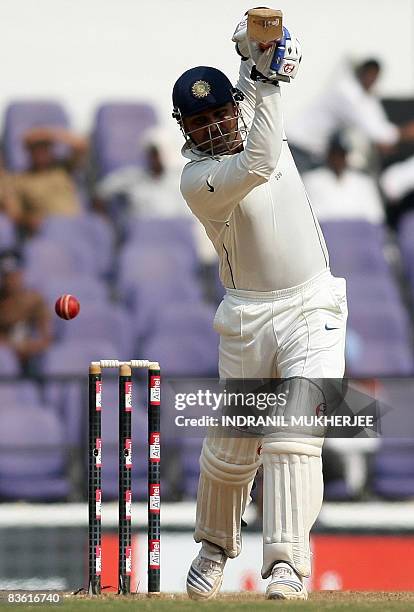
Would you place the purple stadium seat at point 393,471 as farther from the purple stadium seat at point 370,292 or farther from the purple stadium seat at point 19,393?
the purple stadium seat at point 19,393

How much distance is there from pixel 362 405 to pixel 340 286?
44 cm

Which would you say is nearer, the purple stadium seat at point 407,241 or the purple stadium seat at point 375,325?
the purple stadium seat at point 375,325

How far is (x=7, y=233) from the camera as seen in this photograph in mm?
10180

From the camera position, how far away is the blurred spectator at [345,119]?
10.9 m

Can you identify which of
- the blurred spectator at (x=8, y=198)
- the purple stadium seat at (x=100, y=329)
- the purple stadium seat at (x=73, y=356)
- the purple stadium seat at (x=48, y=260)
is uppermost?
the blurred spectator at (x=8, y=198)

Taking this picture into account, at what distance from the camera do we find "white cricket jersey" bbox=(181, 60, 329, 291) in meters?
5.08

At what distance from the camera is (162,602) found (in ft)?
16.0

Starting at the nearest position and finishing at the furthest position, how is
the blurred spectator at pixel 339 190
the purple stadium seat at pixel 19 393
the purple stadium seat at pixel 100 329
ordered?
the purple stadium seat at pixel 19 393, the purple stadium seat at pixel 100 329, the blurred spectator at pixel 339 190

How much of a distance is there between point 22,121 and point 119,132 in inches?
29.6

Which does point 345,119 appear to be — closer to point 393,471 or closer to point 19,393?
point 393,471

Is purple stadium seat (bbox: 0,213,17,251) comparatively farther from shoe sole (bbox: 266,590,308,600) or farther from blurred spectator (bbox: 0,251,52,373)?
shoe sole (bbox: 266,590,308,600)

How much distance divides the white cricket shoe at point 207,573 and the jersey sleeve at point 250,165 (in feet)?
4.32

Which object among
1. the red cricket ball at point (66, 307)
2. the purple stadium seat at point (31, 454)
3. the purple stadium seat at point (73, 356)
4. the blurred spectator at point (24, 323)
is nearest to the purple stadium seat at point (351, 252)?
the purple stadium seat at point (73, 356)

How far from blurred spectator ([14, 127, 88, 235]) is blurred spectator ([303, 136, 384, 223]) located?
1740 mm
